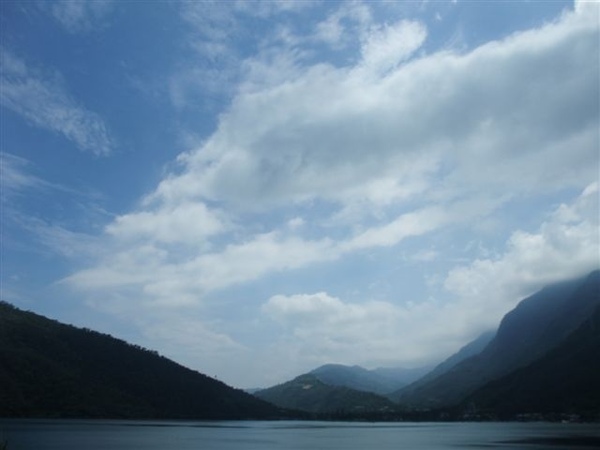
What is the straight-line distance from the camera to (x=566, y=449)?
105875 millimetres

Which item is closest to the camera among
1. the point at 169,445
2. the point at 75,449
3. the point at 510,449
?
the point at 75,449

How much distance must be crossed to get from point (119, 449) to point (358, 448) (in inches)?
1974

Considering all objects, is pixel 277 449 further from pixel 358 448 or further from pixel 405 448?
pixel 405 448

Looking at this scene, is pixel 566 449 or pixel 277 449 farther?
pixel 277 449

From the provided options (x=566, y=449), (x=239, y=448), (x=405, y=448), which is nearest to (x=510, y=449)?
(x=566, y=449)

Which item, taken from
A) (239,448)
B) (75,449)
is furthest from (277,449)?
(75,449)

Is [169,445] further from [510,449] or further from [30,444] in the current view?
[510,449]

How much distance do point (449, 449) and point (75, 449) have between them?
7386cm

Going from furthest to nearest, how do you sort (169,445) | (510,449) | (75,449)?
(169,445), (510,449), (75,449)

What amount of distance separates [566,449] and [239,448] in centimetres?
6149

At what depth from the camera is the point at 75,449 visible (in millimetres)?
101312

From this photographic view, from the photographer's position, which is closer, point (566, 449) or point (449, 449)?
point (566, 449)

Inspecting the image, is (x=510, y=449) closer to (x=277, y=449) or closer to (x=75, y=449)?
(x=277, y=449)

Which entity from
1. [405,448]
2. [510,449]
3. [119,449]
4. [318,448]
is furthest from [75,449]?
[510,449]
